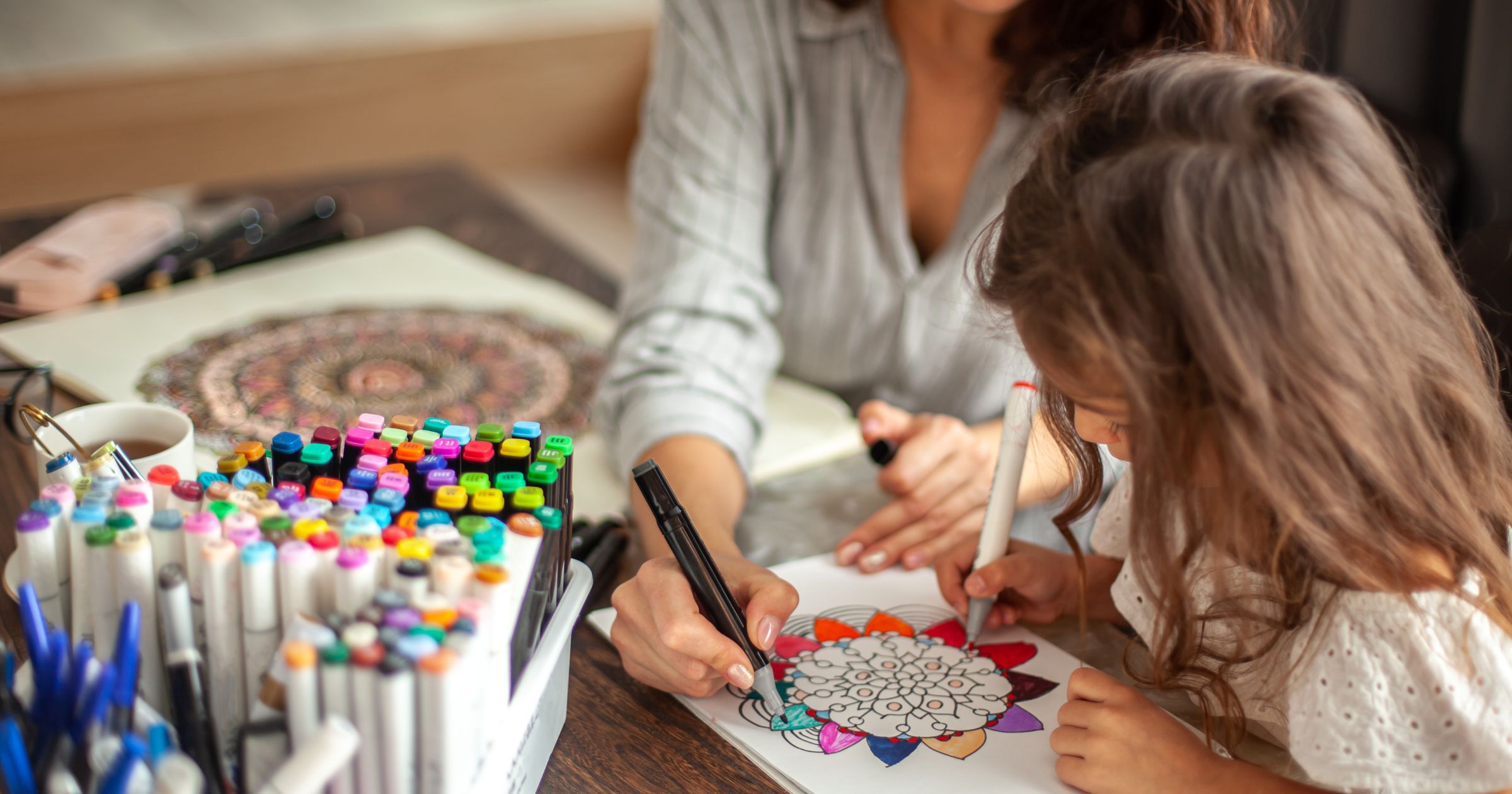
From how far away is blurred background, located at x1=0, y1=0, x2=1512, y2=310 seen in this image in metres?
2.29

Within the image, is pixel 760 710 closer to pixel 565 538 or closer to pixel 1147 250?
pixel 565 538

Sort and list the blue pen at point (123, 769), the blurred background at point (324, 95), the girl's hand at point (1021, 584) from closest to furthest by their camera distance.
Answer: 1. the blue pen at point (123, 769)
2. the girl's hand at point (1021, 584)
3. the blurred background at point (324, 95)

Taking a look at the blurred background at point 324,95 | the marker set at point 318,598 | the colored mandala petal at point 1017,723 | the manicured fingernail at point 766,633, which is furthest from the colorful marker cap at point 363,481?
the blurred background at point 324,95

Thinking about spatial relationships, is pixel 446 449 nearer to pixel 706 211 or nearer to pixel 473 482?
pixel 473 482

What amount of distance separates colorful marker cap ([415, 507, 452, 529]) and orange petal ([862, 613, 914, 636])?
11.2 inches

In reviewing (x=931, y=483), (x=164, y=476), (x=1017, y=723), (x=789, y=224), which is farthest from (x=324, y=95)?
(x=1017, y=723)

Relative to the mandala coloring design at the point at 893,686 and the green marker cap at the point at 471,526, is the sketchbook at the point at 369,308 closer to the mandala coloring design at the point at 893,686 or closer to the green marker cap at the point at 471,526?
the mandala coloring design at the point at 893,686

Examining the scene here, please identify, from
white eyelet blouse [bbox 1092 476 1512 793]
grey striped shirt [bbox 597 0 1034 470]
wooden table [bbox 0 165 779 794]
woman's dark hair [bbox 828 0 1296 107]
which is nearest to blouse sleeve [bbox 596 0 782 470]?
grey striped shirt [bbox 597 0 1034 470]

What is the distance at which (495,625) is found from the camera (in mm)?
462

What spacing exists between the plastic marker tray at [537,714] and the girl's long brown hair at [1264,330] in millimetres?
251

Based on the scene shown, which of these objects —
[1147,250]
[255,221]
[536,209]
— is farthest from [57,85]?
[1147,250]

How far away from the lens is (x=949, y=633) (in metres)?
0.71

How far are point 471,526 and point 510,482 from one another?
0.05 metres

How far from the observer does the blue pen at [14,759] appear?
428mm
